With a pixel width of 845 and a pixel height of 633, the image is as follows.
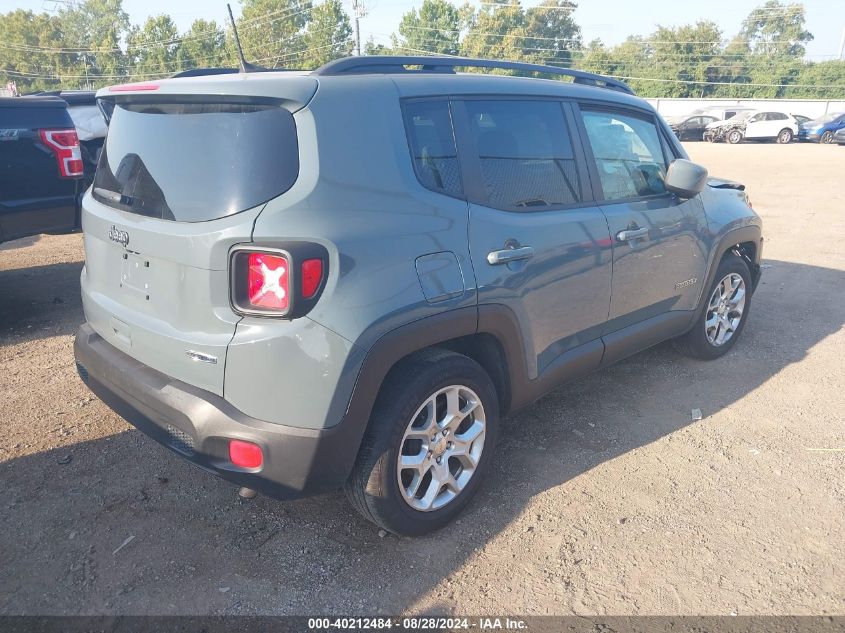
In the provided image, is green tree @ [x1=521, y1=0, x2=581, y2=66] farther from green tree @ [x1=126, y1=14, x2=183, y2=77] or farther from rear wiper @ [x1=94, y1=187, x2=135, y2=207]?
rear wiper @ [x1=94, y1=187, x2=135, y2=207]

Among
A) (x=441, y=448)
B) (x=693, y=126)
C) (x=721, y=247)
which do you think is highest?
(x=721, y=247)

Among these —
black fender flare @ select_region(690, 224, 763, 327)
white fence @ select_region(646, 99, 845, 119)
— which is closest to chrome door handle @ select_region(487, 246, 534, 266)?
black fender flare @ select_region(690, 224, 763, 327)

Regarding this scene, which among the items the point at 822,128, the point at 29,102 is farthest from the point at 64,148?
the point at 822,128

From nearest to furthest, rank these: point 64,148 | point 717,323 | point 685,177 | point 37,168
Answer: point 685,177, point 717,323, point 37,168, point 64,148

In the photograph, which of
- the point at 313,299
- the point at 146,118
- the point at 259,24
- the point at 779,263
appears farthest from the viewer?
the point at 259,24

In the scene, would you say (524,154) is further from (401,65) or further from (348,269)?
(348,269)

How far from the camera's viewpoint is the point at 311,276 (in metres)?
2.26

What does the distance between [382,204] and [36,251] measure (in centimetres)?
718

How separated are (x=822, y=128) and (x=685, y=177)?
3080 cm

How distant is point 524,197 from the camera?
3096 mm

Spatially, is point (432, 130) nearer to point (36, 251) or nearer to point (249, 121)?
point (249, 121)

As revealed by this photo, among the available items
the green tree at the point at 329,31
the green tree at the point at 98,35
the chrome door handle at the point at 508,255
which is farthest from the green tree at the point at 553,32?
the chrome door handle at the point at 508,255

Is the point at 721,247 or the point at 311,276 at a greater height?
the point at 311,276

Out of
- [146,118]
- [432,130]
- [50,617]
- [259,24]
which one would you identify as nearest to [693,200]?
[432,130]
